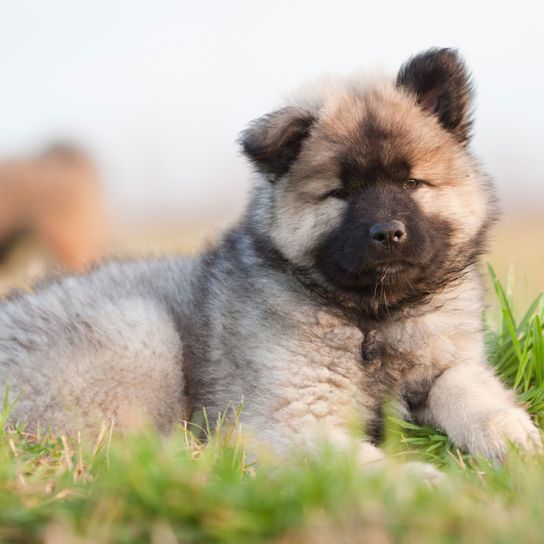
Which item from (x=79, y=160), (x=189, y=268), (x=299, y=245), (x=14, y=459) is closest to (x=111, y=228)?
(x=79, y=160)

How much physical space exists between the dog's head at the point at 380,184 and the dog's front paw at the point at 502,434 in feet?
2.04

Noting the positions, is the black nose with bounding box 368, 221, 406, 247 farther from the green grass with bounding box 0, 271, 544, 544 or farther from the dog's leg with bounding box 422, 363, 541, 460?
the green grass with bounding box 0, 271, 544, 544

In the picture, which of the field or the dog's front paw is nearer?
the field

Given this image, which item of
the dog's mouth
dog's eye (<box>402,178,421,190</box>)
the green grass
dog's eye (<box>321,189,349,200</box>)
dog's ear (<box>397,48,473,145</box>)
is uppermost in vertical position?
dog's ear (<box>397,48,473,145</box>)

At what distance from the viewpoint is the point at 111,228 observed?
12.1 metres

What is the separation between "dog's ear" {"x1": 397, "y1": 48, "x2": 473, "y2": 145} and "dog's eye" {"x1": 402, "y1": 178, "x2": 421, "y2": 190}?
394 millimetres

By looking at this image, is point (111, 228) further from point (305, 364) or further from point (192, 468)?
point (192, 468)

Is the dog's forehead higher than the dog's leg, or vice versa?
the dog's forehead

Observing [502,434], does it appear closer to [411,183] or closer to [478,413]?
[478,413]

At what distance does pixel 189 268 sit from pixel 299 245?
0.89 meters

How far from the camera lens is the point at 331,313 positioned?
11.8 ft

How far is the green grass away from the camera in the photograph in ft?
6.25

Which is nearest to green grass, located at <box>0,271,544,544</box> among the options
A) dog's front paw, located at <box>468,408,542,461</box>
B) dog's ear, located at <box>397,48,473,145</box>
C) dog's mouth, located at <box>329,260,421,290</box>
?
dog's front paw, located at <box>468,408,542,461</box>

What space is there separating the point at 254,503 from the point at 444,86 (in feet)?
7.42
